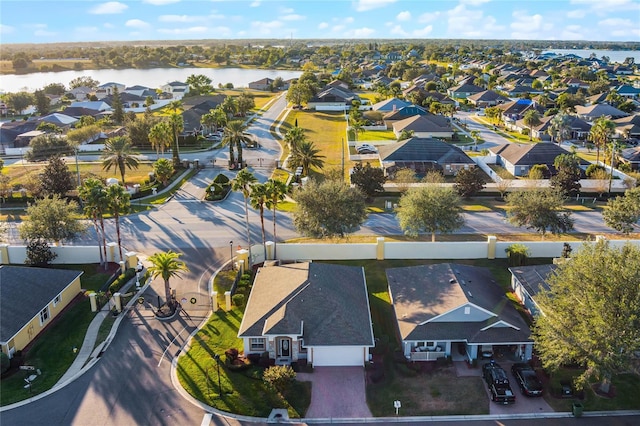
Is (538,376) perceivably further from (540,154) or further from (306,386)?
(540,154)

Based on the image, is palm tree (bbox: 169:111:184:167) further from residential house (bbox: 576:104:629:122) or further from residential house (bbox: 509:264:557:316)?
residential house (bbox: 576:104:629:122)

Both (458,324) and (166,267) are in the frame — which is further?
(166,267)

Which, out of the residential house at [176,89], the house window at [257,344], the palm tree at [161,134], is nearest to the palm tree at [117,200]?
the house window at [257,344]

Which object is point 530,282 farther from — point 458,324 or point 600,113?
point 600,113

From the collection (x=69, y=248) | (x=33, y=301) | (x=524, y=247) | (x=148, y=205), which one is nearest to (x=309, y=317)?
(x=33, y=301)

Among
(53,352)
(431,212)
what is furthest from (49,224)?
(431,212)

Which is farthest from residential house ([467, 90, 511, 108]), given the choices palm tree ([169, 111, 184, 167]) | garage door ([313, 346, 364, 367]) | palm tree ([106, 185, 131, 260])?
garage door ([313, 346, 364, 367])
